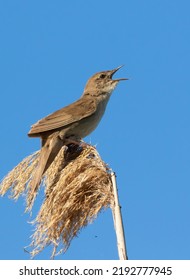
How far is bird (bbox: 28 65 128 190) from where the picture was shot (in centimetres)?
602

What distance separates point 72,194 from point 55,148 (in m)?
2.26

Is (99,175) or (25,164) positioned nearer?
(99,175)

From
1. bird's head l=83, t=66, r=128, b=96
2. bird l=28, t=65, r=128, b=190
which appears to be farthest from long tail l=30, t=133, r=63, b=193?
bird's head l=83, t=66, r=128, b=96

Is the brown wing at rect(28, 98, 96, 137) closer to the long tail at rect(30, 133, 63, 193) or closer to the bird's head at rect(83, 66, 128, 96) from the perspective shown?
the long tail at rect(30, 133, 63, 193)

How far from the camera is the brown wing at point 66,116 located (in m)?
6.10

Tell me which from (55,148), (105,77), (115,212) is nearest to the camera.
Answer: (115,212)

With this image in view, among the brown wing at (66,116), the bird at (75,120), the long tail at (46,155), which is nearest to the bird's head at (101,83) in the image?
the bird at (75,120)

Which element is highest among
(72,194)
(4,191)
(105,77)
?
(105,77)

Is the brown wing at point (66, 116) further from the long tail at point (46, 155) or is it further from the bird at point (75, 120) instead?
the long tail at point (46, 155)

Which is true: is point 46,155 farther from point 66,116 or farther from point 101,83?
point 101,83

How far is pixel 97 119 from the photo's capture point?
7.09 meters

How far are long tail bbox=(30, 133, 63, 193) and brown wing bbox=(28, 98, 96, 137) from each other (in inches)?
5.9

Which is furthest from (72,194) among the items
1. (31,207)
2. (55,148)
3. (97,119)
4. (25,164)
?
(97,119)

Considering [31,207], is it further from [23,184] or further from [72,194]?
[72,194]
